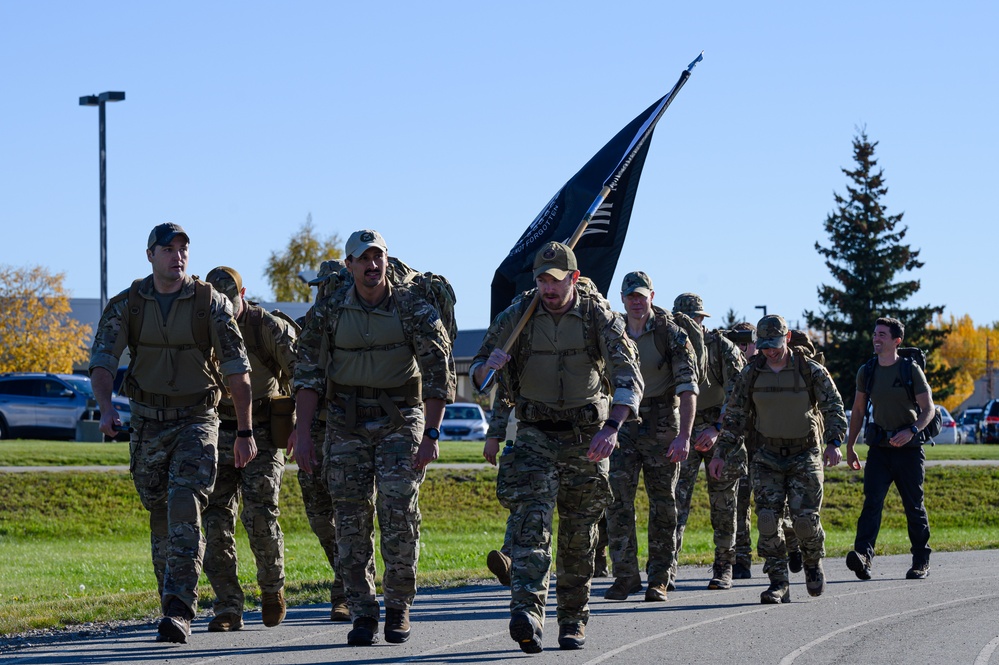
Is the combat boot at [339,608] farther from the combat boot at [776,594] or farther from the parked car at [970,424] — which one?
the parked car at [970,424]

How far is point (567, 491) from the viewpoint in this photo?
883 centimetres

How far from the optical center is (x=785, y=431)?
11.7 metres

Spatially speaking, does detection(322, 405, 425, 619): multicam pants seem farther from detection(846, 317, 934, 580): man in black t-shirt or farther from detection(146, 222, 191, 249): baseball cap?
detection(846, 317, 934, 580): man in black t-shirt

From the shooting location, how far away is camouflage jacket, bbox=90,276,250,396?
9.04 m

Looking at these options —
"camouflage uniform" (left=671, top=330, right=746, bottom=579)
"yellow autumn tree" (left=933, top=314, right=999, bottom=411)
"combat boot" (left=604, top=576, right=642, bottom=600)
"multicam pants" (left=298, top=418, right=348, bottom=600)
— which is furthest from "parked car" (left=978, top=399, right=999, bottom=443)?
"yellow autumn tree" (left=933, top=314, right=999, bottom=411)

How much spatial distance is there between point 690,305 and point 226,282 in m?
4.57

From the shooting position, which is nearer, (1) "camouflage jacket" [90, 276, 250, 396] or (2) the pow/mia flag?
(1) "camouflage jacket" [90, 276, 250, 396]

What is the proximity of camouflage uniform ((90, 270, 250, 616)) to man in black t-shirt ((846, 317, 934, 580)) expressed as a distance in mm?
6505

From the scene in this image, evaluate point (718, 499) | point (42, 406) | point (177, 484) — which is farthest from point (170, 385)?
point (42, 406)

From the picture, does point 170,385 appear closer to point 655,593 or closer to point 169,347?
point 169,347

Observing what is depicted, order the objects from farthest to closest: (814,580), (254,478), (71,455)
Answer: (71,455), (814,580), (254,478)

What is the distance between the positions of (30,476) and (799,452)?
47.2ft

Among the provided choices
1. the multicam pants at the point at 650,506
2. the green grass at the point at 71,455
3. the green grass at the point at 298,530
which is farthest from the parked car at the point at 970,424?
the multicam pants at the point at 650,506

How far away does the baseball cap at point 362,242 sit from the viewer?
871cm
